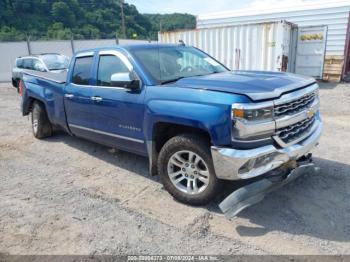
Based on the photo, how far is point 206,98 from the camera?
325cm

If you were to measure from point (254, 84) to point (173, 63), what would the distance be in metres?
1.38

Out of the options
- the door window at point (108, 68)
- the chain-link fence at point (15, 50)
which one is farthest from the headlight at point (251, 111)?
the chain-link fence at point (15, 50)

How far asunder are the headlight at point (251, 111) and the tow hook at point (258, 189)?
27.3 inches

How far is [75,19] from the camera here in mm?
50469

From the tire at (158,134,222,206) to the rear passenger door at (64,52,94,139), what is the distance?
5.54 feet

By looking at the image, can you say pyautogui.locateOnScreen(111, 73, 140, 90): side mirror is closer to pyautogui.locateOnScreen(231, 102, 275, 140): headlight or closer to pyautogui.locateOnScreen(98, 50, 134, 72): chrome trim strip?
pyautogui.locateOnScreen(98, 50, 134, 72): chrome trim strip

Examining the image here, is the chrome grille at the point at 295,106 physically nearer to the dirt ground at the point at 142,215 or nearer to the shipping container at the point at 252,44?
the dirt ground at the point at 142,215

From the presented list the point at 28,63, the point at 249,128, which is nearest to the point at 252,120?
the point at 249,128

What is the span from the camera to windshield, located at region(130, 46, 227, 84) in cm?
410

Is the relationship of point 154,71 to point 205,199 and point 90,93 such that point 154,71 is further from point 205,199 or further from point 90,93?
point 205,199

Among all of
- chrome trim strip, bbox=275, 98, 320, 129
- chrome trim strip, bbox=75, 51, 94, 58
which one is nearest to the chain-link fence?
chrome trim strip, bbox=75, 51, 94, 58

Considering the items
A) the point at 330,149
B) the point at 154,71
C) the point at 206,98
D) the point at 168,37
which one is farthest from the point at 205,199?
the point at 168,37

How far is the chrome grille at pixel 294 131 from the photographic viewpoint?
3371 millimetres

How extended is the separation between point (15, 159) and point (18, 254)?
3.02 meters
